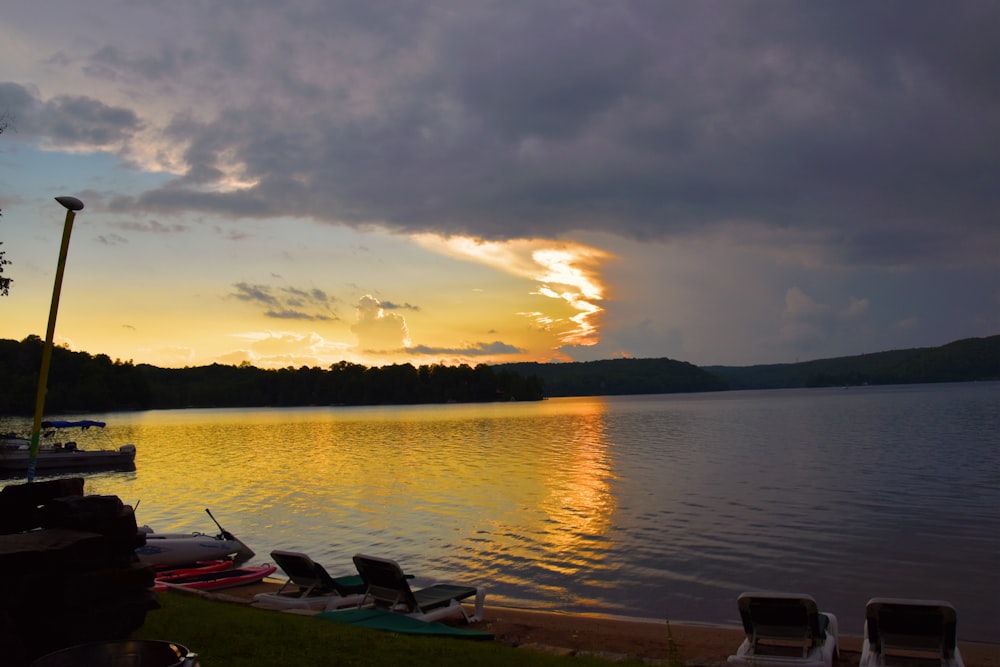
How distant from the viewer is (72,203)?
16.2m

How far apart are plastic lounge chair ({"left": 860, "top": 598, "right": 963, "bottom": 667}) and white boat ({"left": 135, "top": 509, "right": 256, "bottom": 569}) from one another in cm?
1784

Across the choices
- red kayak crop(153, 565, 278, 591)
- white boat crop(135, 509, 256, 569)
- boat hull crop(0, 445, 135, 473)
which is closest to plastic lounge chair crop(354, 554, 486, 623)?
red kayak crop(153, 565, 278, 591)

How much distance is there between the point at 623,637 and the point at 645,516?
14371 mm

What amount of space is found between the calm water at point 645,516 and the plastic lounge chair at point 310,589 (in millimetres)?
4020

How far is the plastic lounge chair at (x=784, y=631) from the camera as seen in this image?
10.5 metres

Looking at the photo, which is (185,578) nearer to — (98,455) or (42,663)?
(42,663)

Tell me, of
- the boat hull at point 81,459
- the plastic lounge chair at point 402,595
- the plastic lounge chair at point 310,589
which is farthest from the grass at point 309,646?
the boat hull at point 81,459

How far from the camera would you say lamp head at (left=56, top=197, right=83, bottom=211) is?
1614cm

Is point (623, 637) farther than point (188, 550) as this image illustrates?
No

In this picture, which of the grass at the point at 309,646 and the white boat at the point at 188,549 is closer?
the grass at the point at 309,646

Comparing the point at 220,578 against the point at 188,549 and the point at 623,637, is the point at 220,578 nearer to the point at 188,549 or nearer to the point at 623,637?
the point at 188,549

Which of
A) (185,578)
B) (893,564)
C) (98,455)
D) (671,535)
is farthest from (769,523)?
(98,455)

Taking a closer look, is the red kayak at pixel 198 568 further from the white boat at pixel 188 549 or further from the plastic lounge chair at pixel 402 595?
the plastic lounge chair at pixel 402 595

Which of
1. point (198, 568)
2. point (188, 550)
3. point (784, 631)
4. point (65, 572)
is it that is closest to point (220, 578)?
point (198, 568)
